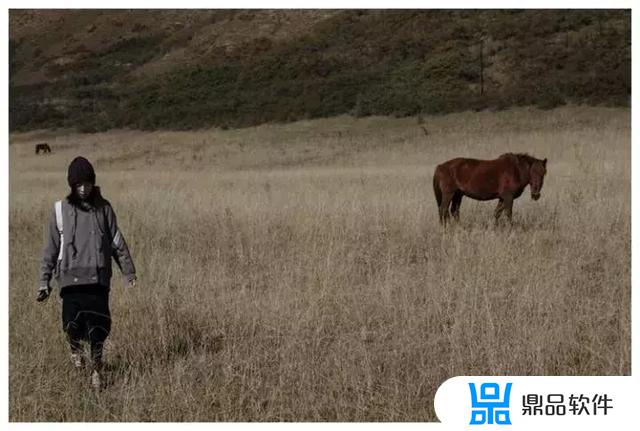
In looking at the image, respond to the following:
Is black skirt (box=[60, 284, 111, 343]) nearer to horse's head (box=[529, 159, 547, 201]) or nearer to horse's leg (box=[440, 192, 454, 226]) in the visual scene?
horse's leg (box=[440, 192, 454, 226])

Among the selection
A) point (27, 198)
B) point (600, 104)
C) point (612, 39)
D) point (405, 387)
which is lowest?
point (405, 387)

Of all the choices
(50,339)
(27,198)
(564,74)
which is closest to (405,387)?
(50,339)

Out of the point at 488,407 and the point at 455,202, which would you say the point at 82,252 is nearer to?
the point at 488,407

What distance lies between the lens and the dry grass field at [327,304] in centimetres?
391

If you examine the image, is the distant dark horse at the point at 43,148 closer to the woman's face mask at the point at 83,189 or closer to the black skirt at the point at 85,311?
the black skirt at the point at 85,311

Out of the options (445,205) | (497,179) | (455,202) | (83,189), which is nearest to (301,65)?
(455,202)

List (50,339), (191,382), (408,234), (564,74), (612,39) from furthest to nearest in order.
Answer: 1. (612,39)
2. (564,74)
3. (408,234)
4. (50,339)
5. (191,382)

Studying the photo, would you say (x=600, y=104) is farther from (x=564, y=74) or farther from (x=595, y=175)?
(x=595, y=175)

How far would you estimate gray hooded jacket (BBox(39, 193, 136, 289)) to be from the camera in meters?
3.63

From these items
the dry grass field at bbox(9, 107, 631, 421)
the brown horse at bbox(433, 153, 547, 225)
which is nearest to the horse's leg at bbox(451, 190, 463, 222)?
the brown horse at bbox(433, 153, 547, 225)

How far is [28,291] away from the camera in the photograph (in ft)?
19.7

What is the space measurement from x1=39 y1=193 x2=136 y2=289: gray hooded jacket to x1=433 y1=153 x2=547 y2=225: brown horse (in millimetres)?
5309

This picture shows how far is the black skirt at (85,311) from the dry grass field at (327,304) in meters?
0.33

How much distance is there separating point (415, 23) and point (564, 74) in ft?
37.6
